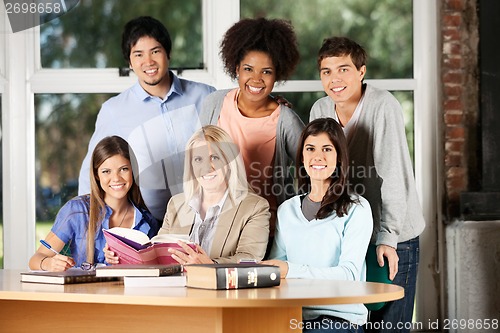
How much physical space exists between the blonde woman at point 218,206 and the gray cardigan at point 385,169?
22.0 inches

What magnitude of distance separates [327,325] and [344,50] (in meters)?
1.51

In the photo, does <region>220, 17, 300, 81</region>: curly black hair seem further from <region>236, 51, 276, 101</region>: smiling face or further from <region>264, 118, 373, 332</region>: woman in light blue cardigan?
<region>264, 118, 373, 332</region>: woman in light blue cardigan

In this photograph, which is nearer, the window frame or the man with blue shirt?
the man with blue shirt

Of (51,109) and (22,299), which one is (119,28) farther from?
(22,299)

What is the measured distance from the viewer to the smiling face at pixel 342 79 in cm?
423

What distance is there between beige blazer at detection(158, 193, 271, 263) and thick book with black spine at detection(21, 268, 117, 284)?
72 centimetres

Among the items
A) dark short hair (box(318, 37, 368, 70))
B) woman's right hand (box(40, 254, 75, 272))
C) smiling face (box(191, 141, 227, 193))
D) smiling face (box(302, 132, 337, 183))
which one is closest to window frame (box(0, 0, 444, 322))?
dark short hair (box(318, 37, 368, 70))

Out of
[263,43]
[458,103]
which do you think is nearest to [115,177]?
[263,43]

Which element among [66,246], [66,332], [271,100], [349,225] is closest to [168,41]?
[271,100]

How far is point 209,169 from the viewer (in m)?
4.00

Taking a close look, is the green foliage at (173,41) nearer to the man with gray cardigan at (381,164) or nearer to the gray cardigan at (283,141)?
the gray cardigan at (283,141)

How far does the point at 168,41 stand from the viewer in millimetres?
4680

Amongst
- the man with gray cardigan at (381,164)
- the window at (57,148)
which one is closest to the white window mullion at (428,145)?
the man with gray cardigan at (381,164)

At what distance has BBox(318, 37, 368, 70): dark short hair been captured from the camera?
4.27 m
